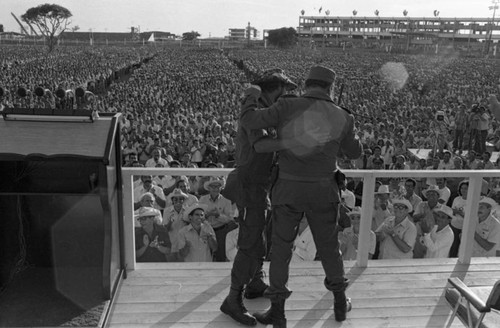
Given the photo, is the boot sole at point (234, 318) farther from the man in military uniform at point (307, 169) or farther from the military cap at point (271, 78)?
the military cap at point (271, 78)

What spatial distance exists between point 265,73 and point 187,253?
2.47 m

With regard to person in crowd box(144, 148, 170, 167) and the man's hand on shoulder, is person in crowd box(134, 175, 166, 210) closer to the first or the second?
person in crowd box(144, 148, 170, 167)

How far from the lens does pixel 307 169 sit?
2.64 m

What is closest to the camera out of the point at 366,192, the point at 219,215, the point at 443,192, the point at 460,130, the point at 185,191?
the point at 366,192

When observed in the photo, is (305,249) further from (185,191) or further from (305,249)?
(185,191)

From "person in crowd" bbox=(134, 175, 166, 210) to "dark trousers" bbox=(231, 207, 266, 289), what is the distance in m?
3.45

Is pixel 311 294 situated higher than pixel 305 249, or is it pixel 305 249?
pixel 311 294

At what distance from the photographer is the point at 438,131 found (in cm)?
1163

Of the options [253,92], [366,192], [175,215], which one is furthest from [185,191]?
[253,92]

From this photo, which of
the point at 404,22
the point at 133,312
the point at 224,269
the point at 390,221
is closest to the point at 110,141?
the point at 133,312

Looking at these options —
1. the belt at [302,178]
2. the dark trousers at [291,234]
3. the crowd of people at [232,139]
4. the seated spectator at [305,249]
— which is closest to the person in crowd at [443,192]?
the crowd of people at [232,139]

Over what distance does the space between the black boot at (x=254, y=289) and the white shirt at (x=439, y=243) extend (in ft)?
7.51

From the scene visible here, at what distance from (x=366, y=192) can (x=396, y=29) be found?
4692 inches

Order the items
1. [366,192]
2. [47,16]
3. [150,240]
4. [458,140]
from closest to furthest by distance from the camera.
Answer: [366,192]
[150,240]
[458,140]
[47,16]
